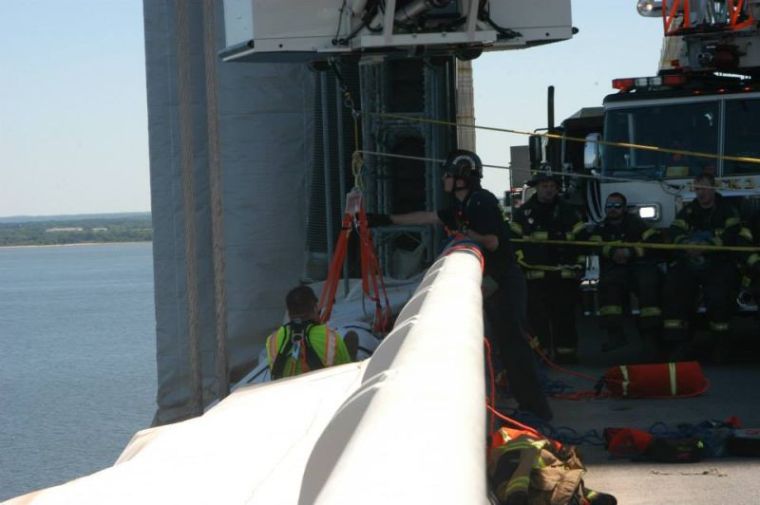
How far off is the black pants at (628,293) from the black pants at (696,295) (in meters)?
0.14

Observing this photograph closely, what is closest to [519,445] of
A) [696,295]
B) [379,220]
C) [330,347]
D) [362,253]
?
[330,347]

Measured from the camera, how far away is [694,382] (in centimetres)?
1015

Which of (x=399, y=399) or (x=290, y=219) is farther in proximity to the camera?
(x=290, y=219)

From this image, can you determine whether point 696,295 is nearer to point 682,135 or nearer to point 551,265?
point 551,265

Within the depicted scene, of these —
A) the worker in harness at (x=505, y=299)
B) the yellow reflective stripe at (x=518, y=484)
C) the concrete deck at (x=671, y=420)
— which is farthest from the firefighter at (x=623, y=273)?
the yellow reflective stripe at (x=518, y=484)

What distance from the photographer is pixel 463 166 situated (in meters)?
9.25

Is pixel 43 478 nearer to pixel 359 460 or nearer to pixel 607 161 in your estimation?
pixel 607 161

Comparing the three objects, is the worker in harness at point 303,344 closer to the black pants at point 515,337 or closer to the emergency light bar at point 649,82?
the black pants at point 515,337

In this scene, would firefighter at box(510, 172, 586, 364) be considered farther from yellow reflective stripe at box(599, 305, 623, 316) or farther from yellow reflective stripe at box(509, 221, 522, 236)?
yellow reflective stripe at box(599, 305, 623, 316)

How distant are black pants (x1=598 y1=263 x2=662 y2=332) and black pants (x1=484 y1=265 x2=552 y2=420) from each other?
2.97 metres

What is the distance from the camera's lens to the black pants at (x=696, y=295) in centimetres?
1140

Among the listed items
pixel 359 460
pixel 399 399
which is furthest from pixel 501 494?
pixel 359 460

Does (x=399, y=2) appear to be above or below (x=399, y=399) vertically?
above

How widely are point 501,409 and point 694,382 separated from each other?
58.6 inches
